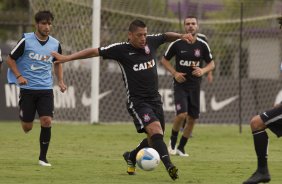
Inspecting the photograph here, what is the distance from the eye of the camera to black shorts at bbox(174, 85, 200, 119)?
1541 centimetres

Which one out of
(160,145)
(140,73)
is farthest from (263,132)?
(140,73)

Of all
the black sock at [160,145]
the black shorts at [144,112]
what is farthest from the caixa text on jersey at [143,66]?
the black sock at [160,145]

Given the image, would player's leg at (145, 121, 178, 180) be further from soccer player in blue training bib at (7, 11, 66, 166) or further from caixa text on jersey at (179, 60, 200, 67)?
caixa text on jersey at (179, 60, 200, 67)

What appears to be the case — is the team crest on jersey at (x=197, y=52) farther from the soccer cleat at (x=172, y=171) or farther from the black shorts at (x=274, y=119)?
the black shorts at (x=274, y=119)

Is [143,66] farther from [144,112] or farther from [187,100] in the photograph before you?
[187,100]

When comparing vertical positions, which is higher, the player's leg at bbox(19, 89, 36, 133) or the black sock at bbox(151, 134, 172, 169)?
the player's leg at bbox(19, 89, 36, 133)

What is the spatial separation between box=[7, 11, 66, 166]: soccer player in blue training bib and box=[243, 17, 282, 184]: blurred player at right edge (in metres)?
3.76

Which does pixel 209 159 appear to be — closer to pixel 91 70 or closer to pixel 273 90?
pixel 91 70

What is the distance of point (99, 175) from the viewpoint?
37.4ft

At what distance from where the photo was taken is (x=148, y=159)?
1075 centimetres

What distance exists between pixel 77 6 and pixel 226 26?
555 centimetres

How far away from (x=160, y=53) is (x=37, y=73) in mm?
13799

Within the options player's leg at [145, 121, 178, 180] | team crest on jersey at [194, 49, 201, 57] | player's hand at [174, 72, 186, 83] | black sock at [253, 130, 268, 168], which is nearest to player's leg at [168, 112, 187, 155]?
player's hand at [174, 72, 186, 83]

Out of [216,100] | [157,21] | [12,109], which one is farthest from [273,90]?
[12,109]
